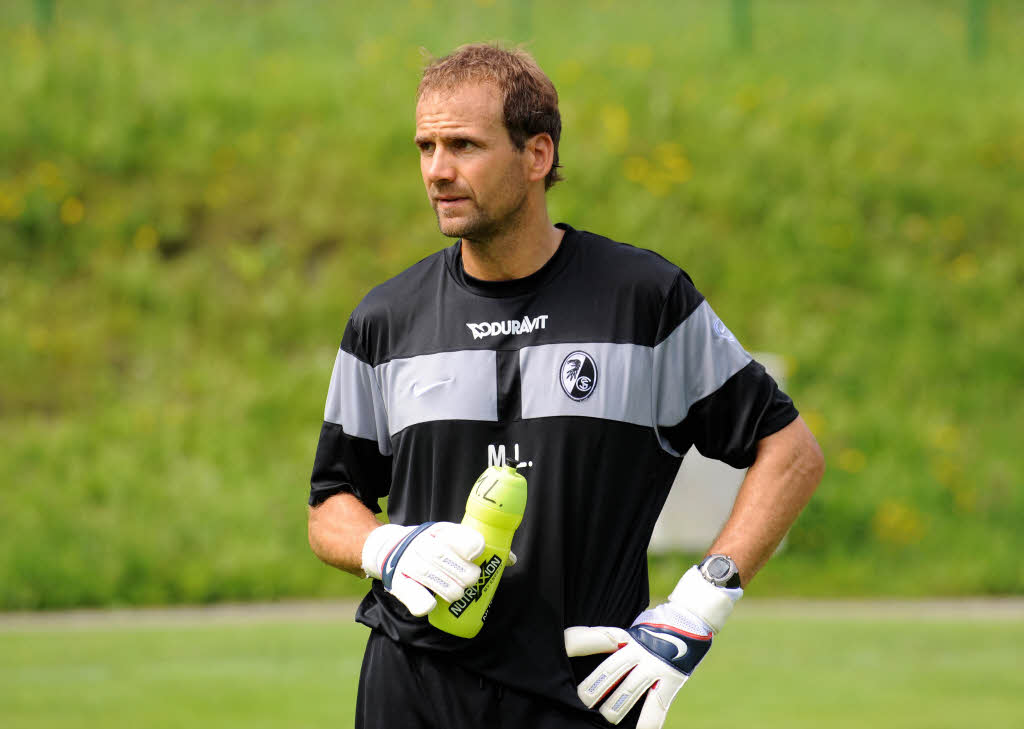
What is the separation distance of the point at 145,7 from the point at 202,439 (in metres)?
9.13

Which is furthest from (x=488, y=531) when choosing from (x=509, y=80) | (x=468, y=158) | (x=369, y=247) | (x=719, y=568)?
(x=369, y=247)

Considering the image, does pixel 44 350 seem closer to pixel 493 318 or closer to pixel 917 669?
pixel 917 669

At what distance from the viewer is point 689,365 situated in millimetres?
3561

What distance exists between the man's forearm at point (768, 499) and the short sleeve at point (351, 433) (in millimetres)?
922

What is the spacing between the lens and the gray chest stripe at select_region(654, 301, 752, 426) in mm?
3543

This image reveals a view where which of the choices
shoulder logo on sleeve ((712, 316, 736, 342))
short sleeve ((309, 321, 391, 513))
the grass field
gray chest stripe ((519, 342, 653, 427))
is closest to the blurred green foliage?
the grass field

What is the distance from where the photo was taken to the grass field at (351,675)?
27.7ft

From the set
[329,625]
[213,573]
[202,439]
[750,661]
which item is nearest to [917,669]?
[750,661]

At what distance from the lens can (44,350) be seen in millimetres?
15953

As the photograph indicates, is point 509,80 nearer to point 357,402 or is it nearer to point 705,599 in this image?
point 357,402

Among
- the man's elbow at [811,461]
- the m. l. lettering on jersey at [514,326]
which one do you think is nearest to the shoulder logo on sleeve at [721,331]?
the man's elbow at [811,461]

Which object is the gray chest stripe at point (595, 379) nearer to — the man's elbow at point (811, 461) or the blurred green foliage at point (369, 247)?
the man's elbow at point (811, 461)

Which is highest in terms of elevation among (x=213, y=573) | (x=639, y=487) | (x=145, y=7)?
(x=145, y=7)

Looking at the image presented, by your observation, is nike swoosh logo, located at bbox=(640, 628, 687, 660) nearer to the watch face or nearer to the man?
the man
